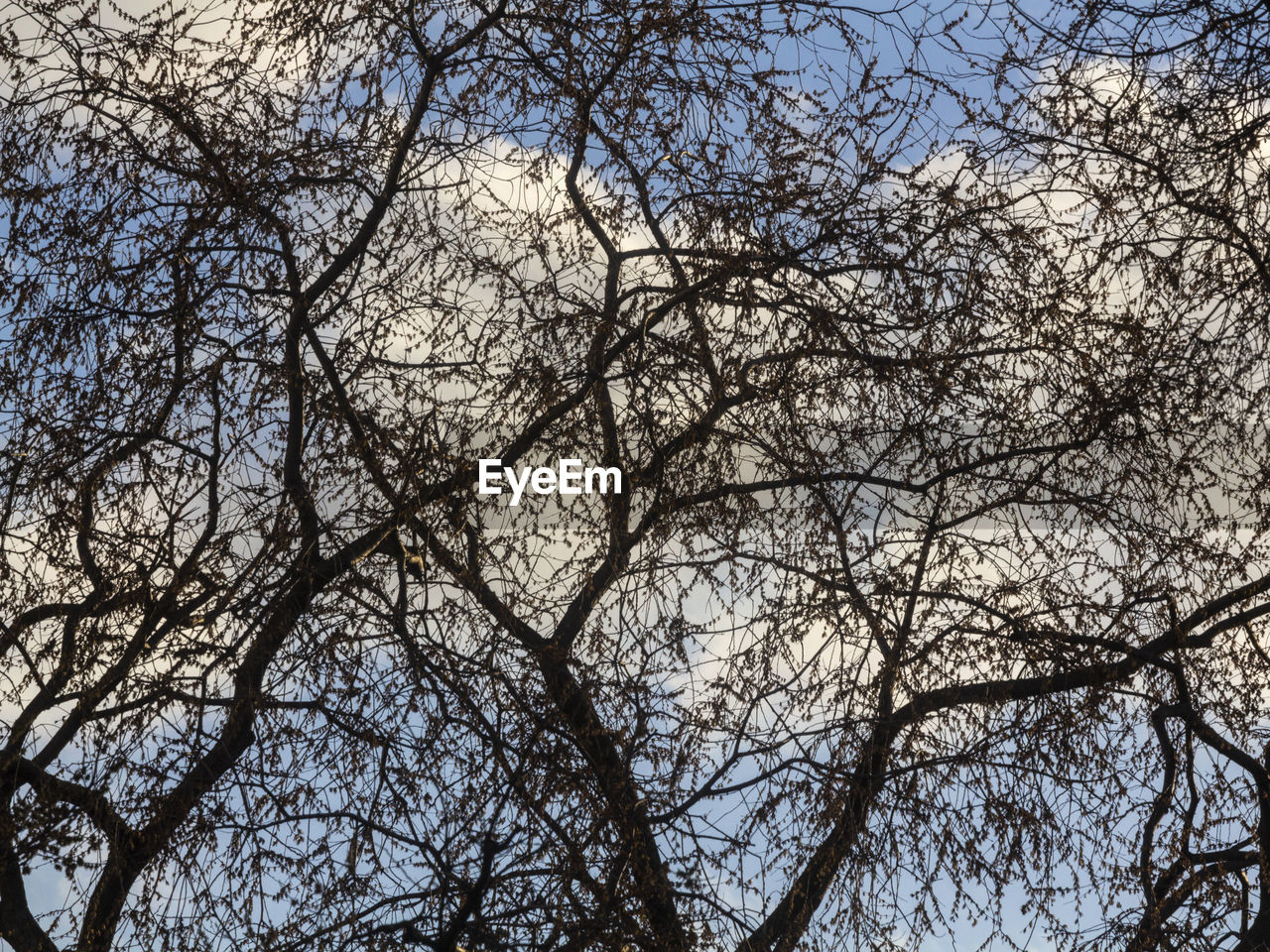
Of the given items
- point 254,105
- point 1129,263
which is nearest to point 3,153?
point 254,105

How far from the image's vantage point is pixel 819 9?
19.8ft

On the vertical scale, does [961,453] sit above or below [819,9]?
below

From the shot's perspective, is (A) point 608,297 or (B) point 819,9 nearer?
(B) point 819,9

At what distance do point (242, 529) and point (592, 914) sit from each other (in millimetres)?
2346

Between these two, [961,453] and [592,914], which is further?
[961,453]

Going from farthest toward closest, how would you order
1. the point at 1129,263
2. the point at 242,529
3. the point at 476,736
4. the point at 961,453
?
the point at 1129,263, the point at 961,453, the point at 242,529, the point at 476,736

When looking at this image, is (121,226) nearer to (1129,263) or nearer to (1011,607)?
(1011,607)

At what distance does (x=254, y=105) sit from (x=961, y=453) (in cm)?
413

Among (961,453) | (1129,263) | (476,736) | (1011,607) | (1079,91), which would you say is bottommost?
(476,736)

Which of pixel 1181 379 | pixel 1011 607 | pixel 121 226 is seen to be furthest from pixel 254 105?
pixel 1181 379

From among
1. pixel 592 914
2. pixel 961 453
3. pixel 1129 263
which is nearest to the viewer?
pixel 592 914

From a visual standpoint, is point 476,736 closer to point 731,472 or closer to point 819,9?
point 731,472

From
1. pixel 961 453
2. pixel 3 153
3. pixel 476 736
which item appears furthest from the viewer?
pixel 961 453

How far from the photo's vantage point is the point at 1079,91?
643cm
